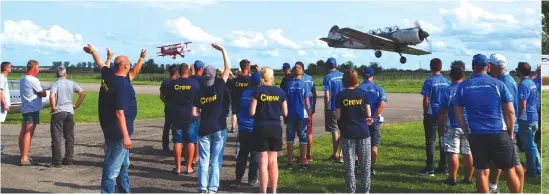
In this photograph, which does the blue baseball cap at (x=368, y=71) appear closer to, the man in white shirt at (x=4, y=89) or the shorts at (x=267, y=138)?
the shorts at (x=267, y=138)

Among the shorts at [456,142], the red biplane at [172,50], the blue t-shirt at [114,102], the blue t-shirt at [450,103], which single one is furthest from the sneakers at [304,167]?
the red biplane at [172,50]

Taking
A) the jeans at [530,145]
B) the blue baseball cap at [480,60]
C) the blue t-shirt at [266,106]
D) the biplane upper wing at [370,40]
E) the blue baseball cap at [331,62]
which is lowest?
the jeans at [530,145]

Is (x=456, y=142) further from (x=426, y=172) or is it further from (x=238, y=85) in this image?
(x=238, y=85)

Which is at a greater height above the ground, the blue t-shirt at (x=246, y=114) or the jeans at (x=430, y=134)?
the blue t-shirt at (x=246, y=114)

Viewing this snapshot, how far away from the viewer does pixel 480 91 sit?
5281 millimetres

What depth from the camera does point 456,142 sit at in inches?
257

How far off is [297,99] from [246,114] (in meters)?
1.36

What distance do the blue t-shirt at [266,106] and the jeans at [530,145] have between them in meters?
3.93

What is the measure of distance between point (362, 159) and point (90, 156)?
5.24 metres

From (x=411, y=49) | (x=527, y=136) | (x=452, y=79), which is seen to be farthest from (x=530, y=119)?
(x=411, y=49)

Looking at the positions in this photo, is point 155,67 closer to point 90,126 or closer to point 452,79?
point 90,126

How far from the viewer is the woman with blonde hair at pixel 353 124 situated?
19.7 feet

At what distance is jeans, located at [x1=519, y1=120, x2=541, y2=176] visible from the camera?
7312 millimetres

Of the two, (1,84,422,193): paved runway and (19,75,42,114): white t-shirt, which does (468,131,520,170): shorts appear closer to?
(1,84,422,193): paved runway
